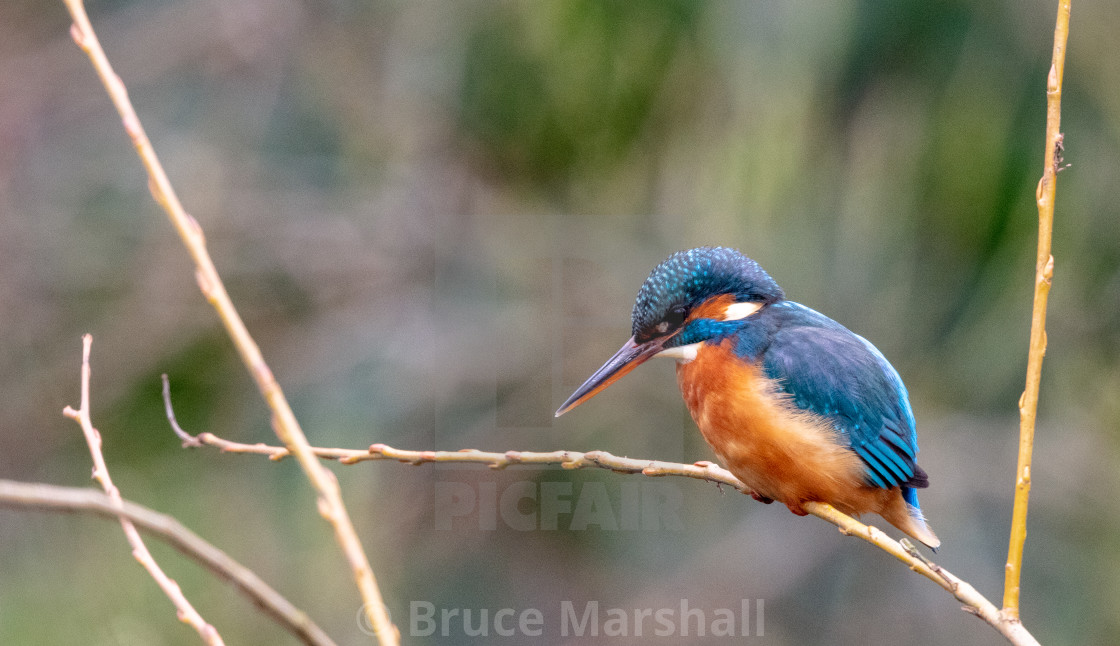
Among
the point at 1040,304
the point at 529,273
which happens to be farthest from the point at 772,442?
the point at 529,273

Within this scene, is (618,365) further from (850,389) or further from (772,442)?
(850,389)

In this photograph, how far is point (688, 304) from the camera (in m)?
1.47

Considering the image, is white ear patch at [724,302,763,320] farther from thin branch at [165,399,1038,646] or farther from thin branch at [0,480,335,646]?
thin branch at [0,480,335,646]

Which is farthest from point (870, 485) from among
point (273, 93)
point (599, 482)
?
point (273, 93)

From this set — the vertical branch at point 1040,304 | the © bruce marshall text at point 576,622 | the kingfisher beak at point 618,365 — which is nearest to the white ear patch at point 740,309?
the kingfisher beak at point 618,365

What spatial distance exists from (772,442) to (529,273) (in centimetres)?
202

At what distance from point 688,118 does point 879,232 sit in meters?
0.70

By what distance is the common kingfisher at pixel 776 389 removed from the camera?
53.3 inches

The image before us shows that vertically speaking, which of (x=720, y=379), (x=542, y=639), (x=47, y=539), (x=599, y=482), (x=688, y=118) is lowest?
(x=542, y=639)

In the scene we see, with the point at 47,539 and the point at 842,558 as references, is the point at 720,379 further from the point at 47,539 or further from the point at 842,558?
the point at 47,539

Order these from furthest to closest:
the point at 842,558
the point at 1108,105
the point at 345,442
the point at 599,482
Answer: the point at 599,482, the point at 842,558, the point at 345,442, the point at 1108,105

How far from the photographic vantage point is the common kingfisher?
135 centimetres

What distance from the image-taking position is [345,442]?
2.87 metres

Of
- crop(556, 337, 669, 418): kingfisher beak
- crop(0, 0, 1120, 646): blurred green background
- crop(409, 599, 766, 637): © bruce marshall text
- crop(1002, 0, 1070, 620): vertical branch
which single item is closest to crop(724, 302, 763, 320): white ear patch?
crop(556, 337, 669, 418): kingfisher beak
